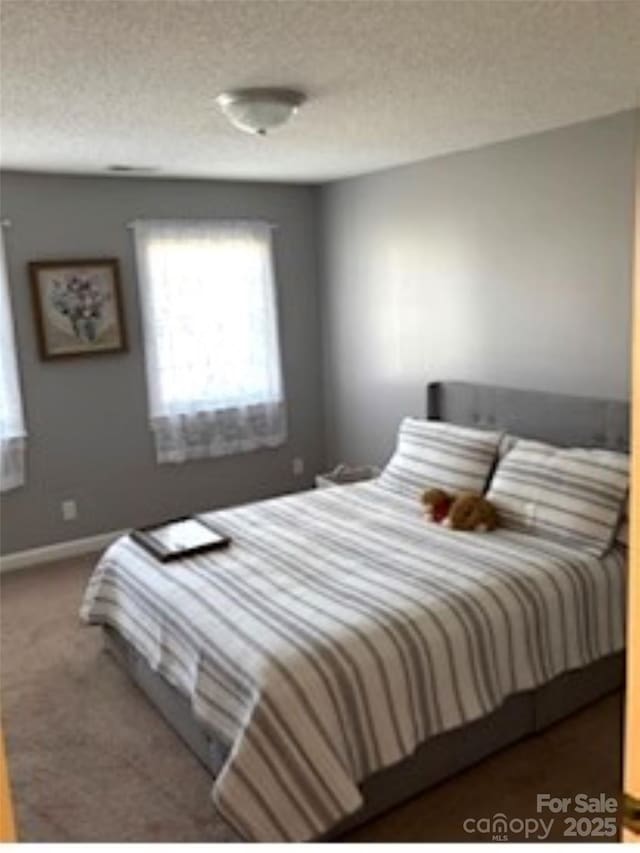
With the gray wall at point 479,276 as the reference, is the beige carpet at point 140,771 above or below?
below

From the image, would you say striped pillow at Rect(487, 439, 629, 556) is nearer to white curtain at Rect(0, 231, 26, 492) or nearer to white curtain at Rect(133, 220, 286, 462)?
white curtain at Rect(133, 220, 286, 462)

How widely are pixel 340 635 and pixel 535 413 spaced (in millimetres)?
1869

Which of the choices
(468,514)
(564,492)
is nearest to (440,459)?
(468,514)

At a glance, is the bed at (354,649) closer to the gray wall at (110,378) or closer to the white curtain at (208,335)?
the gray wall at (110,378)

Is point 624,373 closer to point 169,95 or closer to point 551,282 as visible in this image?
point 551,282

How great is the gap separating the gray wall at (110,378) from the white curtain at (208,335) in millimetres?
97

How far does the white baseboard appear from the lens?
4.43 meters

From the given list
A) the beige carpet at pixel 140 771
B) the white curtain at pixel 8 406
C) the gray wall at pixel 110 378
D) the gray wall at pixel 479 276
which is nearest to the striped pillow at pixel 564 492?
the gray wall at pixel 479 276

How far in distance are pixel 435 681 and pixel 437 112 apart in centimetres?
215

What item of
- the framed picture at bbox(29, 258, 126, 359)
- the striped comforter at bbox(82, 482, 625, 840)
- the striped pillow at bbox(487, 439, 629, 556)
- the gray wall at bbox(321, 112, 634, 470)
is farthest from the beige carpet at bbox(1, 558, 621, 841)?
the framed picture at bbox(29, 258, 126, 359)

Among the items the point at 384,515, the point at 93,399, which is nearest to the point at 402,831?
the point at 384,515

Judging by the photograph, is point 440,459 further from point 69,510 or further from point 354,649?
point 69,510

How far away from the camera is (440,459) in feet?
11.7

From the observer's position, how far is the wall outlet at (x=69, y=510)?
4559 millimetres
